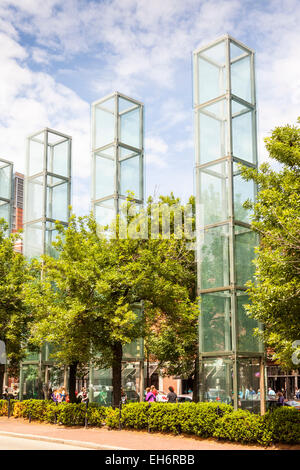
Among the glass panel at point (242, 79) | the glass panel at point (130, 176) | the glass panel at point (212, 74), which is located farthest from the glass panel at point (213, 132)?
the glass panel at point (130, 176)

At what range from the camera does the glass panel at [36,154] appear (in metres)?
33.6

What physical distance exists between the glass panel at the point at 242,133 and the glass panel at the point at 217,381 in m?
8.10

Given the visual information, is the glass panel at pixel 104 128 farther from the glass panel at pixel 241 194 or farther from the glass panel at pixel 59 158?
the glass panel at pixel 241 194

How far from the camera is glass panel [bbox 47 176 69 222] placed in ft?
108

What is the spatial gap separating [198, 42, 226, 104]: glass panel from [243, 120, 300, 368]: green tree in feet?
25.3

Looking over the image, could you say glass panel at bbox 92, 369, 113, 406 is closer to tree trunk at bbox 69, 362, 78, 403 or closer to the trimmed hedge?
tree trunk at bbox 69, 362, 78, 403

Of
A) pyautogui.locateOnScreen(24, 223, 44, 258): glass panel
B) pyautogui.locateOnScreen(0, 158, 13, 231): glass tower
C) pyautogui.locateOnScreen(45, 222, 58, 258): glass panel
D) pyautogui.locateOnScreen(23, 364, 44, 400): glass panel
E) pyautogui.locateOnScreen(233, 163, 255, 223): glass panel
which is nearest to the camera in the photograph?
pyautogui.locateOnScreen(233, 163, 255, 223): glass panel

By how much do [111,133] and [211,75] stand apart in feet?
25.4

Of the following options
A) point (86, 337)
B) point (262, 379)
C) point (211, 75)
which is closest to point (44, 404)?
point (86, 337)

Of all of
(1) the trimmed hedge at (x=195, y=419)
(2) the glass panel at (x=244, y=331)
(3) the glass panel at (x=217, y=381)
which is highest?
(2) the glass panel at (x=244, y=331)

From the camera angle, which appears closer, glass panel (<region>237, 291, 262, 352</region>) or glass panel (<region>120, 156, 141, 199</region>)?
glass panel (<region>237, 291, 262, 352</region>)

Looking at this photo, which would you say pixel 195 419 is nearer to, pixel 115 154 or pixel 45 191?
pixel 115 154

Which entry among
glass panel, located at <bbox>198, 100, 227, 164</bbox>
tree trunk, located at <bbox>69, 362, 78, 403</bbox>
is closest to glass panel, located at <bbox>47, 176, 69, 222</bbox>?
tree trunk, located at <bbox>69, 362, 78, 403</bbox>
